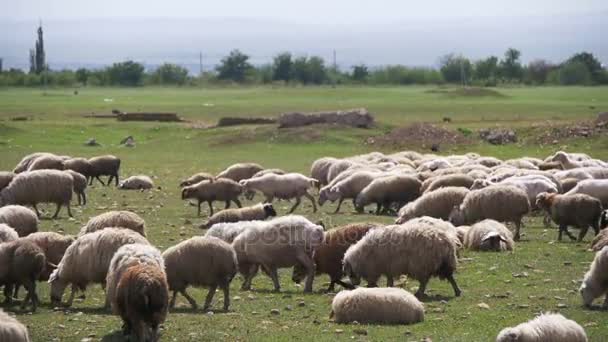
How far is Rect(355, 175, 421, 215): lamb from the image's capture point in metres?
25.3

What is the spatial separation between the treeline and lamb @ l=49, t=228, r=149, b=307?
11300 centimetres

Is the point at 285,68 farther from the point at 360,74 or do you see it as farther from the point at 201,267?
the point at 201,267

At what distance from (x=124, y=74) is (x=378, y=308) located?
422ft

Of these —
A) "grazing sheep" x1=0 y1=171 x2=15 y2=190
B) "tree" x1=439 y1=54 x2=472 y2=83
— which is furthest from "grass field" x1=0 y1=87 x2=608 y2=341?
"tree" x1=439 y1=54 x2=472 y2=83

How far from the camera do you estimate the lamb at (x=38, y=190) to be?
2358cm

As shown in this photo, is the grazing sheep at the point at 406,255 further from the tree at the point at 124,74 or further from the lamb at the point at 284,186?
the tree at the point at 124,74

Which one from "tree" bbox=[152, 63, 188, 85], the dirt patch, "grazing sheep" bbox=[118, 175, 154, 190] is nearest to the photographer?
"grazing sheep" bbox=[118, 175, 154, 190]

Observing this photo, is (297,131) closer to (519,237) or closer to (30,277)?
(519,237)

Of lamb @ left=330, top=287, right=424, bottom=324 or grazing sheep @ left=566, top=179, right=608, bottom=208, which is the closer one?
lamb @ left=330, top=287, right=424, bottom=324

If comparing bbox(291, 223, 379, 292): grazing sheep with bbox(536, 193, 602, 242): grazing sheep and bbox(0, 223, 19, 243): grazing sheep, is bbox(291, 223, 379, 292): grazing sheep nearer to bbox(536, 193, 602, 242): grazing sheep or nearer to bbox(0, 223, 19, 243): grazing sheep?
bbox(0, 223, 19, 243): grazing sheep

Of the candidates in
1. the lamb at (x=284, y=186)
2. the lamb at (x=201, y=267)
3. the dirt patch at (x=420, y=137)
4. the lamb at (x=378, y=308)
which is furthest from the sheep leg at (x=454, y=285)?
the dirt patch at (x=420, y=137)

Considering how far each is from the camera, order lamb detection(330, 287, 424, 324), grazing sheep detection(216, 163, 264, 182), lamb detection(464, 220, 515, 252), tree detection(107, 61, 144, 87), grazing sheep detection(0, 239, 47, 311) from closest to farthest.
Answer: lamb detection(330, 287, 424, 324) < grazing sheep detection(0, 239, 47, 311) < lamb detection(464, 220, 515, 252) < grazing sheep detection(216, 163, 264, 182) < tree detection(107, 61, 144, 87)

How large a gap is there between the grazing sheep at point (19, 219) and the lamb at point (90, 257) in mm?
4525

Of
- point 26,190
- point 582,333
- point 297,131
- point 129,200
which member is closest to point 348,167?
point 129,200
